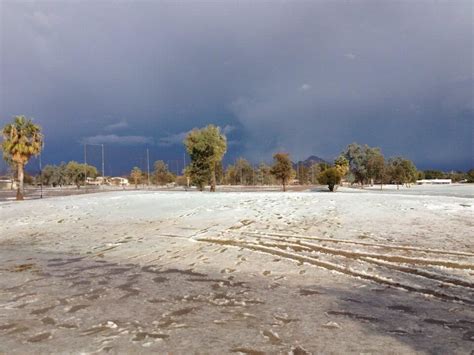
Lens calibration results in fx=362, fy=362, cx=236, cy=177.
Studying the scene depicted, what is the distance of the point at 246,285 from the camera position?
8227mm

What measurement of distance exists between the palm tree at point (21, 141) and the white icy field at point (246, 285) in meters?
29.7

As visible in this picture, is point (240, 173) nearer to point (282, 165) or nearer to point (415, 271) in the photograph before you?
point (282, 165)

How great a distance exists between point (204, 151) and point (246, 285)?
165 feet

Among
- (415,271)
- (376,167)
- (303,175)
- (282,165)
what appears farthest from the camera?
(303,175)

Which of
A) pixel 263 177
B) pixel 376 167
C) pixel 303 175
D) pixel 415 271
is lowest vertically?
pixel 415 271

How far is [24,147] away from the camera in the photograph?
42.9 m

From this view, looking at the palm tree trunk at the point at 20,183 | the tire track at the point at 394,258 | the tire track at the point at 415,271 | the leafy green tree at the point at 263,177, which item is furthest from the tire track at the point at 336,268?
the leafy green tree at the point at 263,177

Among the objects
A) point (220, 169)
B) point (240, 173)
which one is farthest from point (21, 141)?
point (240, 173)

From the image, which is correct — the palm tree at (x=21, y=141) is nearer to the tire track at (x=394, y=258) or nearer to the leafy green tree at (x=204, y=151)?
the leafy green tree at (x=204, y=151)

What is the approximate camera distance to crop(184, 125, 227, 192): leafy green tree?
188 ft

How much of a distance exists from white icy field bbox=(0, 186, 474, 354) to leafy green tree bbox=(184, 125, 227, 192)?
39.8 m

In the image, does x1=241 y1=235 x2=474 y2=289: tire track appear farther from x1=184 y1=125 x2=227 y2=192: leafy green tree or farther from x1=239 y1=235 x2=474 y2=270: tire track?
x1=184 y1=125 x2=227 y2=192: leafy green tree

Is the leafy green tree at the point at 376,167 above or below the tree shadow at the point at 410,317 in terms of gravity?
above

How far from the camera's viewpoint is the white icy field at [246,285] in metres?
5.23
